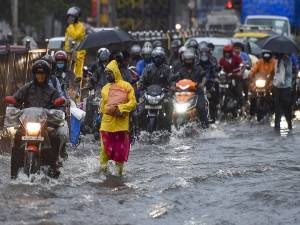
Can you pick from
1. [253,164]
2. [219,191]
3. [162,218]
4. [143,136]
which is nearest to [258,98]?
[143,136]

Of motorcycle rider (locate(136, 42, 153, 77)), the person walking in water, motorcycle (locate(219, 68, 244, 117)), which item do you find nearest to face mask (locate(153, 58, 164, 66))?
motorcycle rider (locate(136, 42, 153, 77))

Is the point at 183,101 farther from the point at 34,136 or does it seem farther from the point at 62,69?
the point at 34,136

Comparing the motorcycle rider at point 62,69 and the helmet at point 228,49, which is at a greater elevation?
the motorcycle rider at point 62,69

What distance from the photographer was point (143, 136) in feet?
64.6

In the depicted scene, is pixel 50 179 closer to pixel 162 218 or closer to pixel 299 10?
pixel 162 218

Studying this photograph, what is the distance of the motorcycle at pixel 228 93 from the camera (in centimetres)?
2578

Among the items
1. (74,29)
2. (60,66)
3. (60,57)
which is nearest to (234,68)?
(74,29)

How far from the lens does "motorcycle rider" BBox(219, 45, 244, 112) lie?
2581 centimetres

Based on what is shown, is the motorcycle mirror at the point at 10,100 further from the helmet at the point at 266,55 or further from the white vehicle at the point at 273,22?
the white vehicle at the point at 273,22

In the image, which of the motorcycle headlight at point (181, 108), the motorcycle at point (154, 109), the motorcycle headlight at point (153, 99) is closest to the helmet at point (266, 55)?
the motorcycle headlight at point (181, 108)

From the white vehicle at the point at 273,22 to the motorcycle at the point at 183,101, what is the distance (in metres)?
22.1

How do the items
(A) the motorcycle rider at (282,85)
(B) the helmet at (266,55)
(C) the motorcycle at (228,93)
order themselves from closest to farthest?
(A) the motorcycle rider at (282,85) < (B) the helmet at (266,55) < (C) the motorcycle at (228,93)

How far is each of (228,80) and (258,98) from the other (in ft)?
4.50

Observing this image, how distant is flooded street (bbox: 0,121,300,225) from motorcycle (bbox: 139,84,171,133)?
116 centimetres
